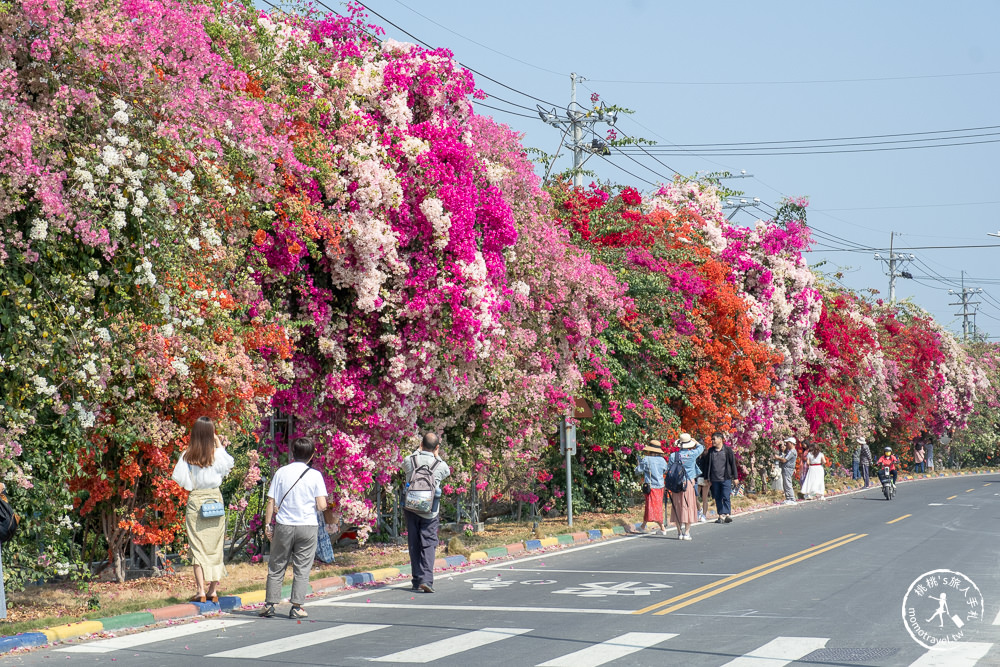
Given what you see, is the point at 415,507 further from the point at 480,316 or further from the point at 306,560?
the point at 480,316

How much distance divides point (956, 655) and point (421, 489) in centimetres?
624

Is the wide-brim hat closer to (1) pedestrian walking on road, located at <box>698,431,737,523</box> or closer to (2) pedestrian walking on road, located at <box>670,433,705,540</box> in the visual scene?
(2) pedestrian walking on road, located at <box>670,433,705,540</box>

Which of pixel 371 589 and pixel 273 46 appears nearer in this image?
pixel 371 589

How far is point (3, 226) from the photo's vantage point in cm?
1030

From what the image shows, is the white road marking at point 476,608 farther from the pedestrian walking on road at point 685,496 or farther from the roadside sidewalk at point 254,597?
the pedestrian walking on road at point 685,496

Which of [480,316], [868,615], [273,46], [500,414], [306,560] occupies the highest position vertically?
[273,46]

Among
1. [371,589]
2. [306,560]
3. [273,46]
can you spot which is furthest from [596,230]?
[306,560]

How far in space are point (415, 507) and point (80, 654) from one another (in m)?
4.50

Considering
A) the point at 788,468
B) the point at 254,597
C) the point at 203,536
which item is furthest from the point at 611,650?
the point at 788,468

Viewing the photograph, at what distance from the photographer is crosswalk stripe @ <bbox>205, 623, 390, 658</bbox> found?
8859 millimetres

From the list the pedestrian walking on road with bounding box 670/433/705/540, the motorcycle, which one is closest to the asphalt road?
the pedestrian walking on road with bounding box 670/433/705/540

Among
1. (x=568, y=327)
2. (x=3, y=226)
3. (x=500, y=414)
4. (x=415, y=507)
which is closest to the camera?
(x=3, y=226)

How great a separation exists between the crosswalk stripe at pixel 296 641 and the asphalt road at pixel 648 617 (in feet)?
0.07

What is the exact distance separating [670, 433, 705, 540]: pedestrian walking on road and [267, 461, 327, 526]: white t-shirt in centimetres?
991
